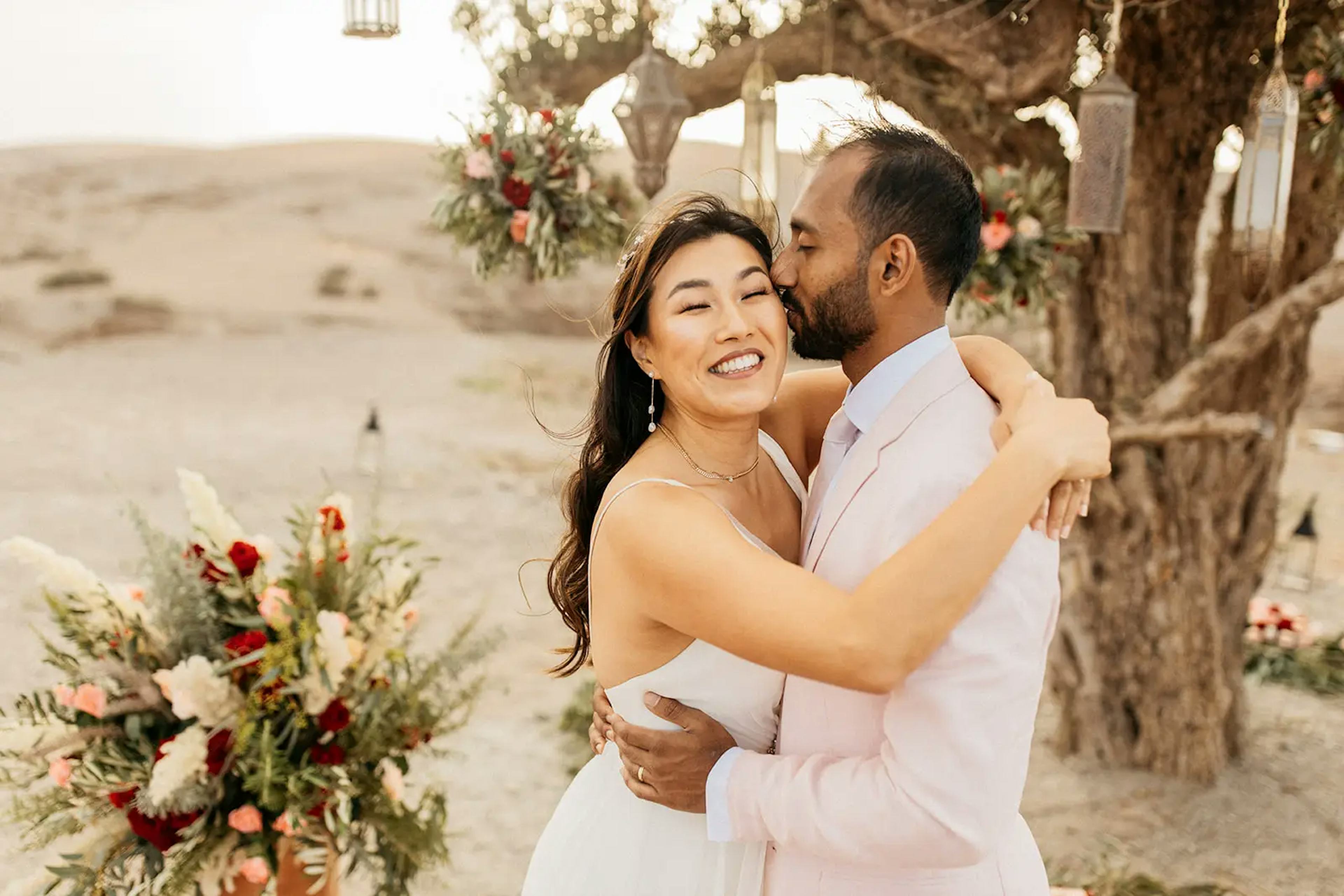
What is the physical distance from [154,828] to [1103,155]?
3108mm

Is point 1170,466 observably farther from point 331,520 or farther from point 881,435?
point 881,435

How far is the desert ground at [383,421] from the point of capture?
5.71m

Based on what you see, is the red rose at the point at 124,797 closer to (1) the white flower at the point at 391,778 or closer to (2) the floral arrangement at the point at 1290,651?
(1) the white flower at the point at 391,778

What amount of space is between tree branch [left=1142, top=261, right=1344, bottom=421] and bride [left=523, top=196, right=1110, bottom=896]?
292cm

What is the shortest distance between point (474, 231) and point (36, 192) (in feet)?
88.0

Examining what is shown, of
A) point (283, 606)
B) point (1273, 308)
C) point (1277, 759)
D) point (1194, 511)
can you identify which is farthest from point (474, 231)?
point (1277, 759)

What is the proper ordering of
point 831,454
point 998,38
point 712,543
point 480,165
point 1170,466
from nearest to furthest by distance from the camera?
point 712,543 < point 831,454 < point 480,165 < point 998,38 < point 1170,466

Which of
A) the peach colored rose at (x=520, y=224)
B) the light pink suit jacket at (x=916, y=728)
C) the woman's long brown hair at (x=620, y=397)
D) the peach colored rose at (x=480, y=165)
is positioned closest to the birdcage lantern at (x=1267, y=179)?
the light pink suit jacket at (x=916, y=728)

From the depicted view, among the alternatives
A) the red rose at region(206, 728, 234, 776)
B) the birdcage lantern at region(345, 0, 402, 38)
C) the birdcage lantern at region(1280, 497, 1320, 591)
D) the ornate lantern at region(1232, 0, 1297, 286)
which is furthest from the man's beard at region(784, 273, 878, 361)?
the birdcage lantern at region(1280, 497, 1320, 591)

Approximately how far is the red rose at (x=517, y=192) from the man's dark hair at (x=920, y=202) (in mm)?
1913

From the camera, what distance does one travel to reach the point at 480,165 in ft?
12.7

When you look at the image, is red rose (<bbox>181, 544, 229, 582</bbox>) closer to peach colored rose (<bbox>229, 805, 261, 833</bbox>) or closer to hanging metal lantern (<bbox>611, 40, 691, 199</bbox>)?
peach colored rose (<bbox>229, 805, 261, 833</bbox>)

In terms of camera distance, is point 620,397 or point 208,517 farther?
point 208,517

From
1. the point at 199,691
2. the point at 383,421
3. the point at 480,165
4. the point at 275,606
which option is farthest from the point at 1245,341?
the point at 383,421
